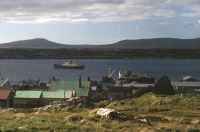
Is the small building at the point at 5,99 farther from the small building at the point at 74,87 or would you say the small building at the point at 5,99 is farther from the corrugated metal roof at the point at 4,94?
the small building at the point at 74,87

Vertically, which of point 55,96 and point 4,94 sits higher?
point 4,94

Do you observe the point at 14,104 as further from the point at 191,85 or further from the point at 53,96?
the point at 191,85

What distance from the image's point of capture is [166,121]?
74.9 feet

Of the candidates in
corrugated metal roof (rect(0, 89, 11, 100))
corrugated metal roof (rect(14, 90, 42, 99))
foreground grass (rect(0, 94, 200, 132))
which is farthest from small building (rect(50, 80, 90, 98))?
foreground grass (rect(0, 94, 200, 132))

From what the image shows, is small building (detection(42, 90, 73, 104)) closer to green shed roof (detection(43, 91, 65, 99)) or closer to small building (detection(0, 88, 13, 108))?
green shed roof (detection(43, 91, 65, 99))

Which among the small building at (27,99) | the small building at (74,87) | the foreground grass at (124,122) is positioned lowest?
the small building at (27,99)

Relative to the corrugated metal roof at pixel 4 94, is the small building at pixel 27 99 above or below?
below

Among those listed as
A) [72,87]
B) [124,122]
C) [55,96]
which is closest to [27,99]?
[55,96]

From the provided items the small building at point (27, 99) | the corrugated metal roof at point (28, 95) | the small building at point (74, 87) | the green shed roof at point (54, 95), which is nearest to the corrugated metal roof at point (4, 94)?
the small building at point (27, 99)

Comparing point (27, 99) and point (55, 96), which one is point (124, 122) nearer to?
point (27, 99)

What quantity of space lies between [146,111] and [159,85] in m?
21.6

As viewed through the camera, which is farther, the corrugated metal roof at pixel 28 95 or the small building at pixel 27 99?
the corrugated metal roof at pixel 28 95

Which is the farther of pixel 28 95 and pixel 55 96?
pixel 28 95

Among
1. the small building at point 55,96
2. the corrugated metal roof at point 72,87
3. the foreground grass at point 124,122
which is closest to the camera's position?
the foreground grass at point 124,122
